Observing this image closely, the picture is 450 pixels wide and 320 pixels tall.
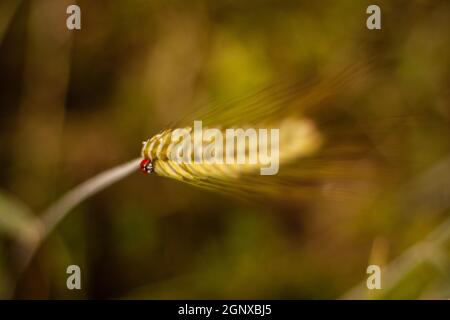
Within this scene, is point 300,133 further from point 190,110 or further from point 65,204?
point 65,204

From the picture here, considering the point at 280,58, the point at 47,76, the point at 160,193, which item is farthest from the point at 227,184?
the point at 47,76

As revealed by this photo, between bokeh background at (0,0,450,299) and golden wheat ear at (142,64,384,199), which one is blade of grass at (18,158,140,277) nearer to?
bokeh background at (0,0,450,299)

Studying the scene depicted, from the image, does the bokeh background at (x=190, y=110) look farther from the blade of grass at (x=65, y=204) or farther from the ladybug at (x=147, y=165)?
the ladybug at (x=147, y=165)

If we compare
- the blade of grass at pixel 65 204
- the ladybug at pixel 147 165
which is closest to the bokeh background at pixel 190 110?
the blade of grass at pixel 65 204

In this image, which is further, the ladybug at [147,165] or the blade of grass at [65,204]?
the blade of grass at [65,204]

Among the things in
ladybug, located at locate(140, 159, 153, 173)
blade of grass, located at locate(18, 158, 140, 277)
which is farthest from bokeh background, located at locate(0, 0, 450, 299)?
ladybug, located at locate(140, 159, 153, 173)

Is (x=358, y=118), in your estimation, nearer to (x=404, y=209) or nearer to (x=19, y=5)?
(x=404, y=209)
